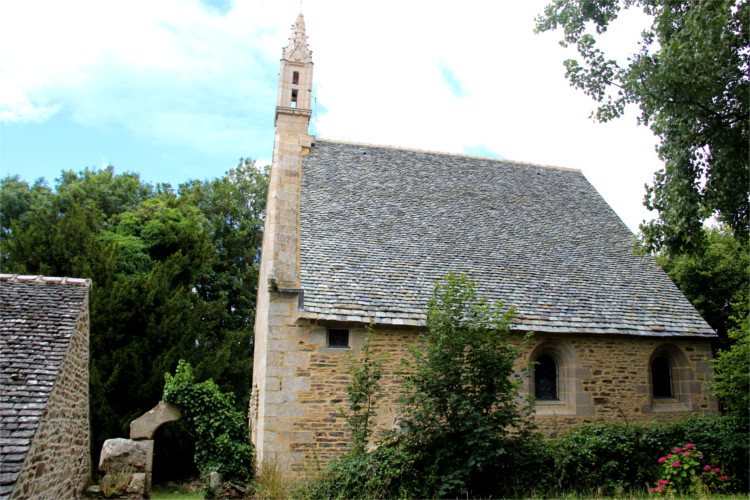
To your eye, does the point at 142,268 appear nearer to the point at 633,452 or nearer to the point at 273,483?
the point at 273,483

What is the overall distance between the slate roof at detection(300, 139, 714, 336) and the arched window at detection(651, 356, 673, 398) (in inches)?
40.3

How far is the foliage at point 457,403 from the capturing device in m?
9.20

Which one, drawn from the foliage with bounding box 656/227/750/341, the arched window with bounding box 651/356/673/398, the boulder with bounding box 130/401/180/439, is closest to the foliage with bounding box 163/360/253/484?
the boulder with bounding box 130/401/180/439

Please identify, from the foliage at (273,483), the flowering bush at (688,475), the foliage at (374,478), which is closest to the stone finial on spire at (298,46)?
the foliage at (273,483)

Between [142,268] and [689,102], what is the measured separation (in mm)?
18099

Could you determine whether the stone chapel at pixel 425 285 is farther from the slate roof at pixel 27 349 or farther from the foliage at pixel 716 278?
the slate roof at pixel 27 349

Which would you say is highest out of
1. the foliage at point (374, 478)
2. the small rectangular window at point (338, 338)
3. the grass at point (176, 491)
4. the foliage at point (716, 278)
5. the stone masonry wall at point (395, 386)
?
the foliage at point (716, 278)

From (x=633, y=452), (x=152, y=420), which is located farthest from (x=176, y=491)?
(x=633, y=452)

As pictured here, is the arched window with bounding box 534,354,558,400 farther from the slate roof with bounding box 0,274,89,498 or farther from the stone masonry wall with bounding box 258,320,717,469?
the slate roof with bounding box 0,274,89,498

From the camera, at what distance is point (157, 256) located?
22.2 meters

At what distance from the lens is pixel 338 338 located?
12227 mm

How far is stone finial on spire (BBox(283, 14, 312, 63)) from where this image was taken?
58.0 ft

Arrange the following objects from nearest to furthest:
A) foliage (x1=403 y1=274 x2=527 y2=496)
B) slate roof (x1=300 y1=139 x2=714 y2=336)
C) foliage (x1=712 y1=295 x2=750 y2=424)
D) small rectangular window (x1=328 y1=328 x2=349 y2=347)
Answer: foliage (x1=403 y1=274 x2=527 y2=496), foliage (x1=712 y1=295 x2=750 y2=424), small rectangular window (x1=328 y1=328 x2=349 y2=347), slate roof (x1=300 y1=139 x2=714 y2=336)

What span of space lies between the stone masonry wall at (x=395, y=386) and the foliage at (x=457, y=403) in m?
1.05
